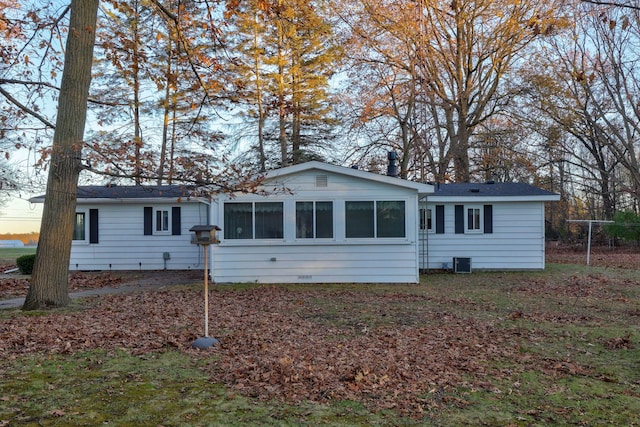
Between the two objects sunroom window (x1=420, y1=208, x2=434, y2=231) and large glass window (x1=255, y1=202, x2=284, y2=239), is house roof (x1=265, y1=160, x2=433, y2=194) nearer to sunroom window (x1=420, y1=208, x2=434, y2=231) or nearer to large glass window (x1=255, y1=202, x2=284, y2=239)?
large glass window (x1=255, y1=202, x2=284, y2=239)

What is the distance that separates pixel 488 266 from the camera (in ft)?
58.1

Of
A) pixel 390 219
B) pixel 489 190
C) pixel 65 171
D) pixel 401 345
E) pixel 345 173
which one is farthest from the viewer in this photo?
pixel 489 190

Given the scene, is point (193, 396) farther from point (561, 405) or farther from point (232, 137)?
point (232, 137)

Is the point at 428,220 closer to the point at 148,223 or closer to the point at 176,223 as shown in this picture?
the point at 176,223

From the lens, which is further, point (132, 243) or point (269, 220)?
point (132, 243)

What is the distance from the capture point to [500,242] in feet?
58.0

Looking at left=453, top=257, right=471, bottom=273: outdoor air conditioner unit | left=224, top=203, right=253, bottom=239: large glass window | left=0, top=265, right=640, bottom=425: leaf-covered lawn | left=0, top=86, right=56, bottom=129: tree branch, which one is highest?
left=0, top=86, right=56, bottom=129: tree branch

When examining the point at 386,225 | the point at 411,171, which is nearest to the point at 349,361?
the point at 386,225

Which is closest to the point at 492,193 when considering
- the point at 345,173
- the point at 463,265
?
the point at 463,265

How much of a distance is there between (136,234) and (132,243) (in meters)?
0.35

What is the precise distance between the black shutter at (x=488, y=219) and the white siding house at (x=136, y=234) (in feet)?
31.5

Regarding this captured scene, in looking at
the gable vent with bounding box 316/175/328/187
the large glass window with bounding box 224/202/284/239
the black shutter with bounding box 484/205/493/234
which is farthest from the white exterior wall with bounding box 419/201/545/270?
the large glass window with bounding box 224/202/284/239

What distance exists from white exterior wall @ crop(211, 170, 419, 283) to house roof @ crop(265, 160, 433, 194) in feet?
0.52

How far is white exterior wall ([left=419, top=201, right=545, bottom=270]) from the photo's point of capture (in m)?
17.6
